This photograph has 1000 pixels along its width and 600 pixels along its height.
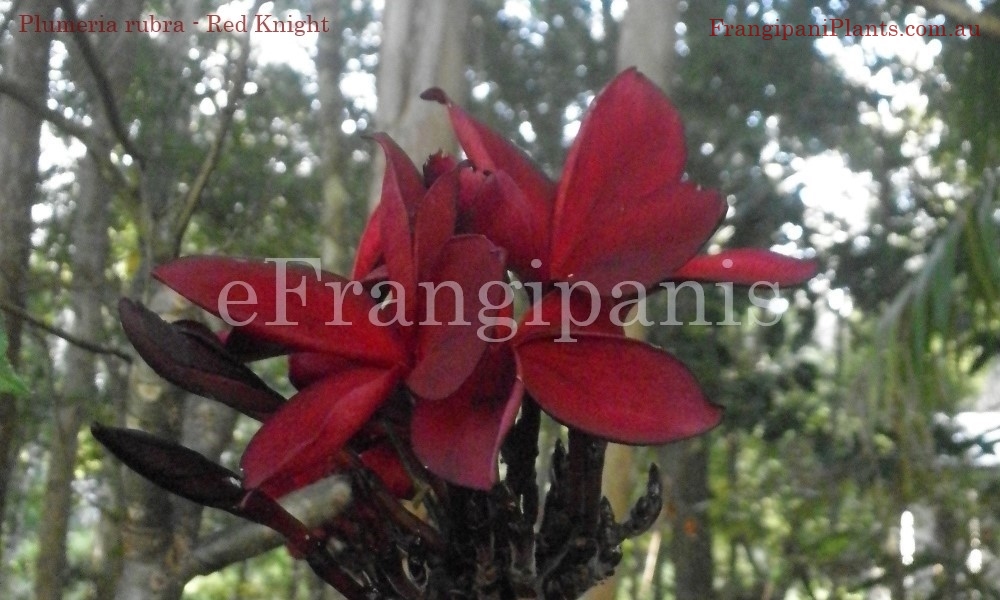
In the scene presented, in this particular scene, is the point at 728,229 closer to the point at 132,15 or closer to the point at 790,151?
the point at 790,151

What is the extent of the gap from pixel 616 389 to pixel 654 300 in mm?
830

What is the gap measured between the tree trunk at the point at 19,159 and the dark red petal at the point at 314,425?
57 centimetres

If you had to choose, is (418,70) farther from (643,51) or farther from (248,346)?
(248,346)

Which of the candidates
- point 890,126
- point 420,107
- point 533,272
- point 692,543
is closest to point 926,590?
point 692,543

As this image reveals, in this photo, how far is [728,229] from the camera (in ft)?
4.31

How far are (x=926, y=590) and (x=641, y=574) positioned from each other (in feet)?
2.15

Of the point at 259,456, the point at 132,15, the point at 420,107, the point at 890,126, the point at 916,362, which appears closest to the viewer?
the point at 259,456

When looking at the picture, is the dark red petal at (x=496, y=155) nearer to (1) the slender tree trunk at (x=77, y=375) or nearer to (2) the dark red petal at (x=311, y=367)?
(2) the dark red petal at (x=311, y=367)

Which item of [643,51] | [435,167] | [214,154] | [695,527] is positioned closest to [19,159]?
[214,154]

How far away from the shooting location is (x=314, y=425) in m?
0.19

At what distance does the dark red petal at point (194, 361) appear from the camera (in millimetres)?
206

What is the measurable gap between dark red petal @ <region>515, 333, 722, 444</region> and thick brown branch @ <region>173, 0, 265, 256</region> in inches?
12.2

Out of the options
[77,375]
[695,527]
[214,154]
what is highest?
[214,154]

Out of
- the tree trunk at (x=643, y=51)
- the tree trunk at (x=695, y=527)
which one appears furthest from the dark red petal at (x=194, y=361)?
the tree trunk at (x=695, y=527)
